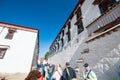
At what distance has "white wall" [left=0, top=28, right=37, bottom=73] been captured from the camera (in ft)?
35.4

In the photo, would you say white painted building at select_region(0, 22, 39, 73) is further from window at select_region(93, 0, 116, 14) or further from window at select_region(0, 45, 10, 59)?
window at select_region(93, 0, 116, 14)

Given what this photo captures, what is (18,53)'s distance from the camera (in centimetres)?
1162

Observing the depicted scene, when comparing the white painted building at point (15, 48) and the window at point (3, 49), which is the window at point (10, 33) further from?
the window at point (3, 49)

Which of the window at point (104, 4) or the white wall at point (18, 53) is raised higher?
the window at point (104, 4)

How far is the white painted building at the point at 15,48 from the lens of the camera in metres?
10.9

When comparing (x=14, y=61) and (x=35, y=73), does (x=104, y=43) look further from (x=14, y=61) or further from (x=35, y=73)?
(x=14, y=61)

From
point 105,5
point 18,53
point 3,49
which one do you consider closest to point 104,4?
point 105,5

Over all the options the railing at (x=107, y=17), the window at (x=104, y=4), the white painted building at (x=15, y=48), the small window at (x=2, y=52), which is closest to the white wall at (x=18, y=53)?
the white painted building at (x=15, y=48)

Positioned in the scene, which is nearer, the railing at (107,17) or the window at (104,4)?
the railing at (107,17)

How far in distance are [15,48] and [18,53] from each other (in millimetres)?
842

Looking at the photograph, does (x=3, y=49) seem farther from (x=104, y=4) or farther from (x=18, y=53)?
(x=104, y=4)

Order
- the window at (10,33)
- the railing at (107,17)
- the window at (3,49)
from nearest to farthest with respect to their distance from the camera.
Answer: the railing at (107,17)
the window at (3,49)
the window at (10,33)

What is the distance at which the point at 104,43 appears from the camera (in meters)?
4.21

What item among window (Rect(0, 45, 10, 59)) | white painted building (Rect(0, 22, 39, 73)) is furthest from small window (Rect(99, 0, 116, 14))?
window (Rect(0, 45, 10, 59))
